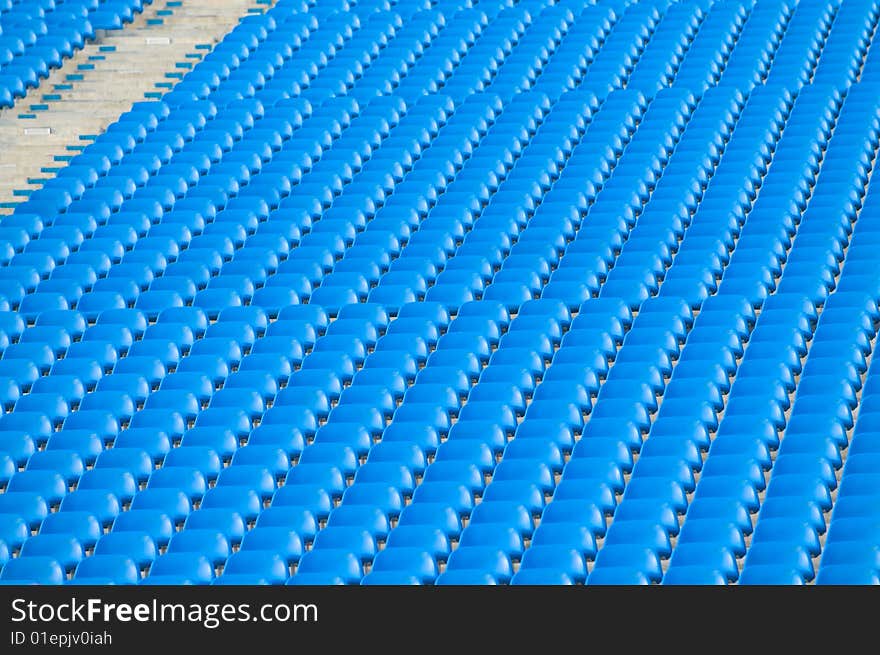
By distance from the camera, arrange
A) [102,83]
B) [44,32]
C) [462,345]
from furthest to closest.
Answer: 1. [44,32]
2. [102,83]
3. [462,345]

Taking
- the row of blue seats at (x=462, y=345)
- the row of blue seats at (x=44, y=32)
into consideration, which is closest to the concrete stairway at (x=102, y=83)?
the row of blue seats at (x=44, y=32)

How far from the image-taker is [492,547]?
27.9 feet

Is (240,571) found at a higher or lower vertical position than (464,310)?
lower

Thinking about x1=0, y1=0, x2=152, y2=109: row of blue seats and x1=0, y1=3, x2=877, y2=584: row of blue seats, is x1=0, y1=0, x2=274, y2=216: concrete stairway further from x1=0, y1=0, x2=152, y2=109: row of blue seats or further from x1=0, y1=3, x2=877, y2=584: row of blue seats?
x1=0, y1=3, x2=877, y2=584: row of blue seats

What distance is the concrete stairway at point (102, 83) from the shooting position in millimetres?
14094

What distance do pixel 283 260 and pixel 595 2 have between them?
5.64 meters

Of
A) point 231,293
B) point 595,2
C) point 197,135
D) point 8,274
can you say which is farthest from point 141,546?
point 595,2

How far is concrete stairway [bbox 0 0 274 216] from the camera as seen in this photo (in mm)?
14094

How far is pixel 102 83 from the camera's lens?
15117 mm

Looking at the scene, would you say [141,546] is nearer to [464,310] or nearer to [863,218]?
[464,310]

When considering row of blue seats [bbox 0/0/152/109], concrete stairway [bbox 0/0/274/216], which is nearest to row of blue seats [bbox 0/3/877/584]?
concrete stairway [bbox 0/0/274/216]

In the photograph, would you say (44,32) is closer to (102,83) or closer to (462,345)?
(102,83)

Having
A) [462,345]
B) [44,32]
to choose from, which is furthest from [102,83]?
[462,345]
